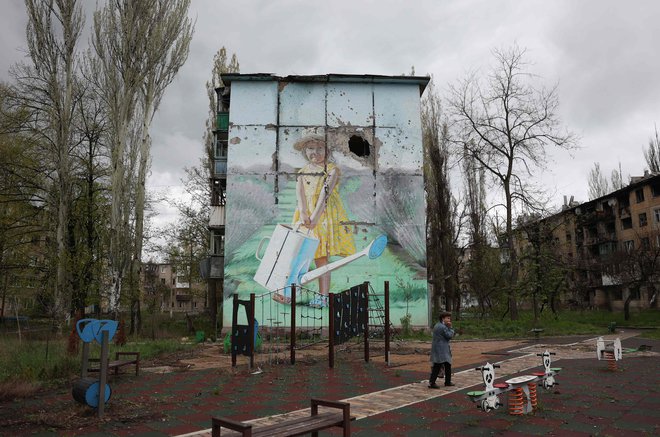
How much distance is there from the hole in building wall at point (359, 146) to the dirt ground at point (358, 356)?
9.87 metres

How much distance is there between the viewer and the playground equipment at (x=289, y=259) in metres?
23.0

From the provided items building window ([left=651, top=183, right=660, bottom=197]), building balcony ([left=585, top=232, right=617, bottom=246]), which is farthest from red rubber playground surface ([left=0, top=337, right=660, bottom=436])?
building balcony ([left=585, top=232, right=617, bottom=246])

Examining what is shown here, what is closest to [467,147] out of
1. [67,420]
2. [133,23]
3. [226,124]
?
[226,124]

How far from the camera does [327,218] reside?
2362 centimetres

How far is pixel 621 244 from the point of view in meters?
50.1

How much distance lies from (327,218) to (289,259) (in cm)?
275

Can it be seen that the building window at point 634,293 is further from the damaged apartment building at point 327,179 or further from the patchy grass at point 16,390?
the patchy grass at point 16,390

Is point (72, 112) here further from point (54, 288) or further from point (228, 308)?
point (228, 308)

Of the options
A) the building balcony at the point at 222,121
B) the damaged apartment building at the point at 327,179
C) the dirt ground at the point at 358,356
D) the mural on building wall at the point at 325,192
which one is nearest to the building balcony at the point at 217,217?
the damaged apartment building at the point at 327,179

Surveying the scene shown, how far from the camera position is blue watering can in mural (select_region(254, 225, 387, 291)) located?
23.0 m

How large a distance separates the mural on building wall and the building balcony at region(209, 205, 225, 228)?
1.99 m

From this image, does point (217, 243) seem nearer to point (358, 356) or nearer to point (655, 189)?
point (358, 356)

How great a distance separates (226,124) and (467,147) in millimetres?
14100

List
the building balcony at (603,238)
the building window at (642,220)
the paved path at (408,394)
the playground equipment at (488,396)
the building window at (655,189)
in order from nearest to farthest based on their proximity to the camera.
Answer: the playground equipment at (488,396), the paved path at (408,394), the building window at (655,189), the building window at (642,220), the building balcony at (603,238)
